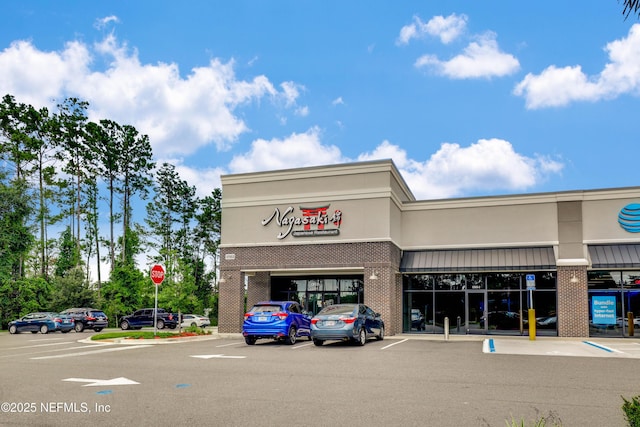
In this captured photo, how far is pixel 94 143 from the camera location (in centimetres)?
5047

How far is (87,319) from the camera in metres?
36.1

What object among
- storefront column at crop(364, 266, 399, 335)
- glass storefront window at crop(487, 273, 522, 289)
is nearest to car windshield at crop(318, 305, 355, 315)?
storefront column at crop(364, 266, 399, 335)

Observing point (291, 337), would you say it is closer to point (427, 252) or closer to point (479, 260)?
point (427, 252)

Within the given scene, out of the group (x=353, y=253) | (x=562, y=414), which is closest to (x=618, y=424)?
(x=562, y=414)

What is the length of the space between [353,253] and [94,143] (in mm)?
33688

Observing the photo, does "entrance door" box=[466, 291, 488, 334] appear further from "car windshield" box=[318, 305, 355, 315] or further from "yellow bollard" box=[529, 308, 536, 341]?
"car windshield" box=[318, 305, 355, 315]

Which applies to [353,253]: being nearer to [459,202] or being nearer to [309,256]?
[309,256]

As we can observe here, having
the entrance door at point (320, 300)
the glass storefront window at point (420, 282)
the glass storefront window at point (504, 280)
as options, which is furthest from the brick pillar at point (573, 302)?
the entrance door at point (320, 300)

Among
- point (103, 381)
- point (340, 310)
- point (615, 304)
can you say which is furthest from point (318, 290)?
point (103, 381)

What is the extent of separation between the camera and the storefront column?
25.5 metres

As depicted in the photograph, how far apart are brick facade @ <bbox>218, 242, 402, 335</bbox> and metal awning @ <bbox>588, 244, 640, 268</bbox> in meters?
9.02

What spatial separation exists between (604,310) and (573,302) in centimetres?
144

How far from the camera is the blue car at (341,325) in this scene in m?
19.0

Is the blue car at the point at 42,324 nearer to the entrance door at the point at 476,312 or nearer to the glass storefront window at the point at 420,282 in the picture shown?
the glass storefront window at the point at 420,282
